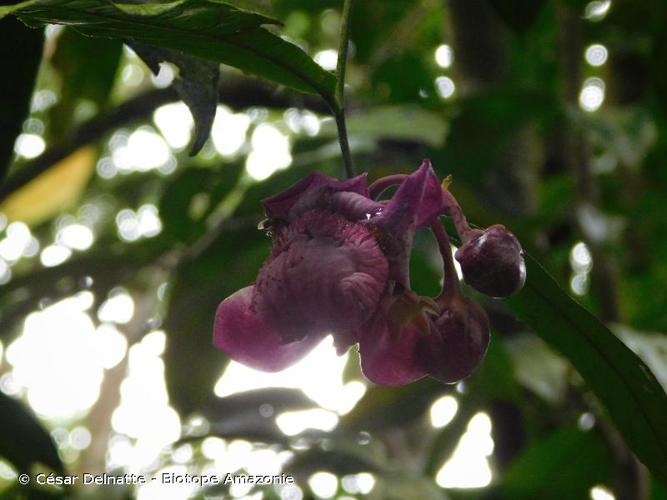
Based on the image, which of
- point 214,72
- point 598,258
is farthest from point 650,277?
point 214,72

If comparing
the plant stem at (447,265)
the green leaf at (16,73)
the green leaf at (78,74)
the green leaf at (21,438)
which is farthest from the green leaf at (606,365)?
the green leaf at (78,74)

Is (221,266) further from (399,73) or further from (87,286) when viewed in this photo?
(399,73)

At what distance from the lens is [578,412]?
1077 millimetres

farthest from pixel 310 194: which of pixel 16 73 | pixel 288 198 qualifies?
pixel 16 73

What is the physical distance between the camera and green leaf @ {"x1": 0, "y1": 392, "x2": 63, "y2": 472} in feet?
2.53

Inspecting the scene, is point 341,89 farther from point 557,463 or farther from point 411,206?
point 557,463

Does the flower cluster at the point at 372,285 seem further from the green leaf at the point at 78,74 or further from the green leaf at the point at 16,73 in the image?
the green leaf at the point at 78,74

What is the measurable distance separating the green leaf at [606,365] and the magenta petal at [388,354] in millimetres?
100

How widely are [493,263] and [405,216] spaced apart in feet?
0.14

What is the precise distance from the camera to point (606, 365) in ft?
1.57

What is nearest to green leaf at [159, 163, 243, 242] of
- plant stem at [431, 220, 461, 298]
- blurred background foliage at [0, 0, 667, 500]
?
blurred background foliage at [0, 0, 667, 500]

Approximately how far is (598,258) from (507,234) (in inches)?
28.5

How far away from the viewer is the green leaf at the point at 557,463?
38.9 inches

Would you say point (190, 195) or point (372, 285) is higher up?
point (372, 285)
